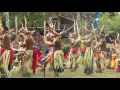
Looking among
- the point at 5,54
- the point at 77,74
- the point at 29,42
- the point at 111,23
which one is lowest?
the point at 77,74

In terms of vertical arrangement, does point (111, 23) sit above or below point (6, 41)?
above

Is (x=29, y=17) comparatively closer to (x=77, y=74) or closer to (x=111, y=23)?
(x=77, y=74)

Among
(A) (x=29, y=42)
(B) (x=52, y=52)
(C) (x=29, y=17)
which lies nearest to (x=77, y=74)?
(B) (x=52, y=52)

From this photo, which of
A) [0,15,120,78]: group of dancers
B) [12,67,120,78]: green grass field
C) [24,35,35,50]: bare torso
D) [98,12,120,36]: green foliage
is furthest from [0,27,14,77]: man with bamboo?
[98,12,120,36]: green foliage

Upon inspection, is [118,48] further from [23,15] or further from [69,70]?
[23,15]

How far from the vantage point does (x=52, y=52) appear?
7.88 metres

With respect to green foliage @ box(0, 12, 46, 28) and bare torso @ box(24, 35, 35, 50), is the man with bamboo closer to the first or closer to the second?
green foliage @ box(0, 12, 46, 28)

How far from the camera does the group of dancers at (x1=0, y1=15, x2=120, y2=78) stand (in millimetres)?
7746

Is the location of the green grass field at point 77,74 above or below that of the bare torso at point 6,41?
below

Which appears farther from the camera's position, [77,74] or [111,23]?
[111,23]

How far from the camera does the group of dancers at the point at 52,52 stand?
775cm

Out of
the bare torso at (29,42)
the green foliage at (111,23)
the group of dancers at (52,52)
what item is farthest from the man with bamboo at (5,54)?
the green foliage at (111,23)

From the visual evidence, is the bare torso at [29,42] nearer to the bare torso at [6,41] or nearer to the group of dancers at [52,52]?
the group of dancers at [52,52]
